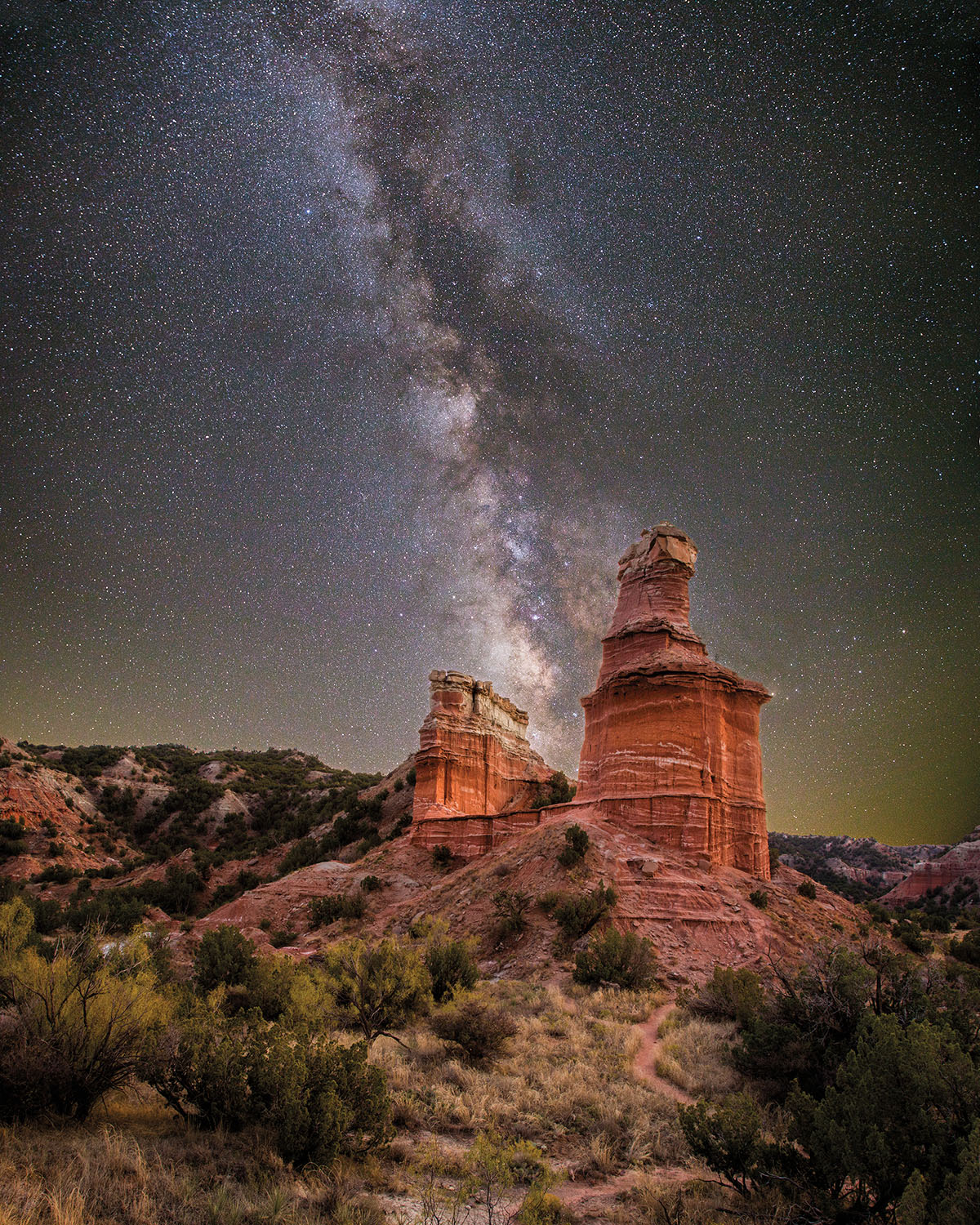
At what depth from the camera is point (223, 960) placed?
46.5ft

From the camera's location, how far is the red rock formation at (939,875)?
213ft

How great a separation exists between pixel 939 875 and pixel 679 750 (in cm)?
6239

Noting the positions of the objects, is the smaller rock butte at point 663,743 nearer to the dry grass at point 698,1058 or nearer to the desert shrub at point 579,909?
the desert shrub at point 579,909

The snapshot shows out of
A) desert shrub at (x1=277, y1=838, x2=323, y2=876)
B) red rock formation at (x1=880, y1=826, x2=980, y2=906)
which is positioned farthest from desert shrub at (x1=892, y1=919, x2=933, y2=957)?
red rock formation at (x1=880, y1=826, x2=980, y2=906)

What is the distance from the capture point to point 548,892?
21.9 metres

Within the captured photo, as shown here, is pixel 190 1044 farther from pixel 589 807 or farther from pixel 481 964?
pixel 589 807

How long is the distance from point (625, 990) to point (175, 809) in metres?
54.4

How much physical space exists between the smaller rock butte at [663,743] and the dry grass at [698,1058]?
12.7 m

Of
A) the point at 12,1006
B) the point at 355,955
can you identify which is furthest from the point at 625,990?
the point at 12,1006

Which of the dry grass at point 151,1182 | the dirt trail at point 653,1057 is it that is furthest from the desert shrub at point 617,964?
the dry grass at point 151,1182

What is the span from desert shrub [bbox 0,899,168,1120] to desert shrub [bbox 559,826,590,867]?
18.3m

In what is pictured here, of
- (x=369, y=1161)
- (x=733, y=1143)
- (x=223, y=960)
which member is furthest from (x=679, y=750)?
(x=369, y=1161)

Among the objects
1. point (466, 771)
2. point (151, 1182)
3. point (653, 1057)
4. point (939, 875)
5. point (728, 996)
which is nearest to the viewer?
point (151, 1182)

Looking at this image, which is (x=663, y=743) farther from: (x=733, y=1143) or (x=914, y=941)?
(x=733, y=1143)
